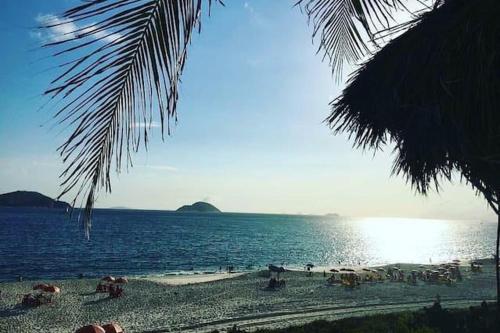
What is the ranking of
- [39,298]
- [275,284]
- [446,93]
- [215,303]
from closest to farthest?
1. [446,93]
2. [215,303]
3. [39,298]
4. [275,284]

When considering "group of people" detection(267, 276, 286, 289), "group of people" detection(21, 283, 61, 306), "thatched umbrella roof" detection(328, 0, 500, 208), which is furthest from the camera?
"group of people" detection(267, 276, 286, 289)

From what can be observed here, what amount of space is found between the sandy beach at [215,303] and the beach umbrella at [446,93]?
17.3 meters

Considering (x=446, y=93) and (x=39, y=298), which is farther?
(x=39, y=298)

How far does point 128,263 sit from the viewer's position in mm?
62125

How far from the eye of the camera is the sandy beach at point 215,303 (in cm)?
2291

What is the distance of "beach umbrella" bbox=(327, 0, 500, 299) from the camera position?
347cm

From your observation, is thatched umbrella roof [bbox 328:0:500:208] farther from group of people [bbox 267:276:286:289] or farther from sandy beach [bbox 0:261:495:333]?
group of people [bbox 267:276:286:289]

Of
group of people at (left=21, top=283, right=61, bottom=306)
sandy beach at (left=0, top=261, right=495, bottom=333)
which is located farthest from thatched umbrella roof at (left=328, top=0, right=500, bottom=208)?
group of people at (left=21, top=283, right=61, bottom=306)

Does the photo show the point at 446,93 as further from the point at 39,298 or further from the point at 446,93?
the point at 39,298

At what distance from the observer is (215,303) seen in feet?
93.4

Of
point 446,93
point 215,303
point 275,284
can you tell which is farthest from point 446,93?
point 275,284

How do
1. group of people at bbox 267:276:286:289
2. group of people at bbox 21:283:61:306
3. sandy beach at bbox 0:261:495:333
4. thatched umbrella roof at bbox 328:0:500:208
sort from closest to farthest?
thatched umbrella roof at bbox 328:0:500:208 → sandy beach at bbox 0:261:495:333 → group of people at bbox 21:283:61:306 → group of people at bbox 267:276:286:289

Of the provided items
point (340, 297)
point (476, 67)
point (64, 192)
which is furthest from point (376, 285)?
point (64, 192)

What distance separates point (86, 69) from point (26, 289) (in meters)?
40.1
